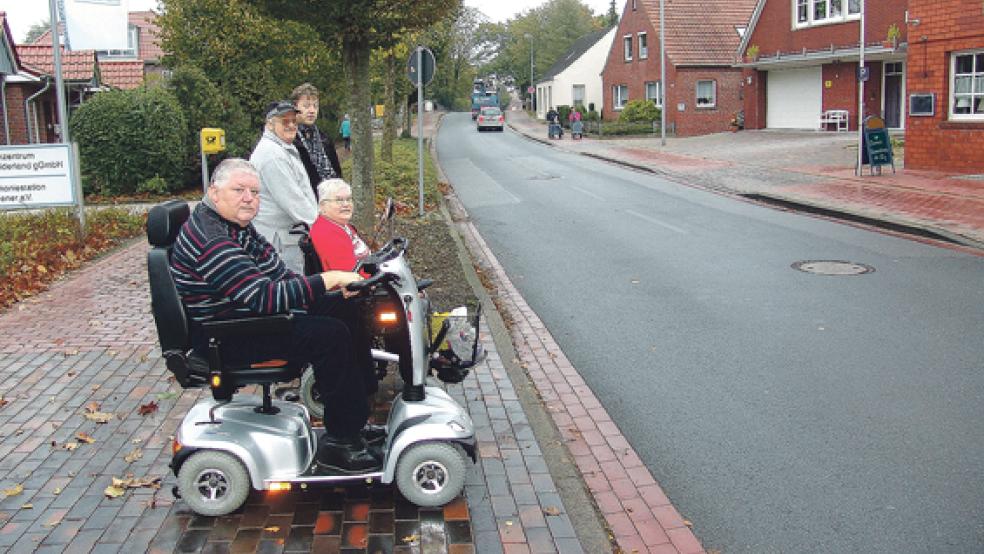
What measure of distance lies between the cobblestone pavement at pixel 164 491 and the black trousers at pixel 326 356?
0.43 meters

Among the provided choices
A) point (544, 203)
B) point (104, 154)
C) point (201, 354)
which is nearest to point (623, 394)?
point (201, 354)

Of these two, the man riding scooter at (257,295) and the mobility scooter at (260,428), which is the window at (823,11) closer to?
the mobility scooter at (260,428)

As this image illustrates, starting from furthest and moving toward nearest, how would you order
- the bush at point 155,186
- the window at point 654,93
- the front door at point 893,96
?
the window at point 654,93, the front door at point 893,96, the bush at point 155,186

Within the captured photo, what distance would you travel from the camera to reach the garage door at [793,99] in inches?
1479

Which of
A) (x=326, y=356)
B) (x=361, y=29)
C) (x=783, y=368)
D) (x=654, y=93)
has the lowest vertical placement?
(x=783, y=368)

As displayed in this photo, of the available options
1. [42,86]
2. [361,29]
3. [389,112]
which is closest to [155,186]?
[361,29]

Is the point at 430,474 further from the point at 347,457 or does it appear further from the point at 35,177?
the point at 35,177

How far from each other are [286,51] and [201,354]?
24.1 meters

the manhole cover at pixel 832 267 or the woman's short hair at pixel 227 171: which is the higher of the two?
the woman's short hair at pixel 227 171

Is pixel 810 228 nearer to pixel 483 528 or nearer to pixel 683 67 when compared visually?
pixel 483 528

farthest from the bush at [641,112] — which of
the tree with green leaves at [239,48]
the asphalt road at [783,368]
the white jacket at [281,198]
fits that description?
the white jacket at [281,198]

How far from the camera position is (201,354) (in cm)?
455

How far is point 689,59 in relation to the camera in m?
46.3

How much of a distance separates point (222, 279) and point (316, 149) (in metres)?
3.17
